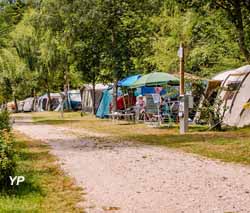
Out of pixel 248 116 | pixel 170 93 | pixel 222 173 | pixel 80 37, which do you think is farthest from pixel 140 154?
pixel 80 37

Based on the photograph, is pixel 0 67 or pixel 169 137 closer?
pixel 169 137

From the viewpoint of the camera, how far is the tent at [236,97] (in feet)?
50.5

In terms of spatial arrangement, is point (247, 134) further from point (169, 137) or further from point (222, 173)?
point (222, 173)

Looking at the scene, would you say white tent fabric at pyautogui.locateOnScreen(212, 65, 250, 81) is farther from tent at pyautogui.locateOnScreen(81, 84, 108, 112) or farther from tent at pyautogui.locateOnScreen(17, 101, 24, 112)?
tent at pyautogui.locateOnScreen(17, 101, 24, 112)

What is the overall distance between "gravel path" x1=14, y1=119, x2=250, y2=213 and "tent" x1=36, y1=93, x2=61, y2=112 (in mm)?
33431

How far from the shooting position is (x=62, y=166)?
26.8 feet

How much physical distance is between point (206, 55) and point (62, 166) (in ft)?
51.6

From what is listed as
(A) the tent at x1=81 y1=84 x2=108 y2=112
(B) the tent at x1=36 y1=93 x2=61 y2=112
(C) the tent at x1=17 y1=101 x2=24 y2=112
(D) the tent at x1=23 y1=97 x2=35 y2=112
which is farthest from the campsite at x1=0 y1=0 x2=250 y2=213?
(C) the tent at x1=17 y1=101 x2=24 y2=112

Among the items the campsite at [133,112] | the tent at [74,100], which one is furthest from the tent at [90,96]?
the tent at [74,100]

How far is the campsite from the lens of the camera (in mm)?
5883

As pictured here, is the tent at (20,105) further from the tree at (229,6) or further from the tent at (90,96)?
the tree at (229,6)

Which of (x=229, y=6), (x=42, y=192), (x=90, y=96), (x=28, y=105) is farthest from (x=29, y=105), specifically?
(x=42, y=192)

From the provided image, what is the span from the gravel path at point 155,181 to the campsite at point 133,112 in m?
0.01

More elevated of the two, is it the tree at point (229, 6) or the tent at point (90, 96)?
the tree at point (229, 6)
